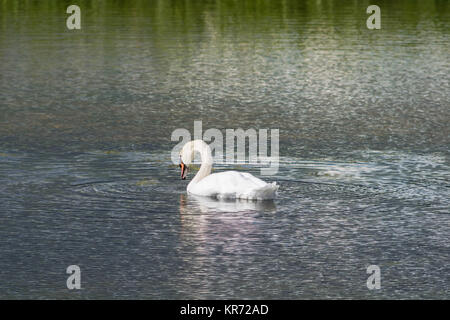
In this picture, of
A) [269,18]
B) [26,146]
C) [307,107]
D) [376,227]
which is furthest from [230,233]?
[269,18]

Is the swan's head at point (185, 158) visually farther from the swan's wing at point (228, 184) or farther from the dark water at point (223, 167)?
the swan's wing at point (228, 184)

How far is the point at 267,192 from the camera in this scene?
14.1 meters

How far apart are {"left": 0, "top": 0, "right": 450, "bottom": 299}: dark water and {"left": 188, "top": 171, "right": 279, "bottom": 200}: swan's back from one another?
0.54 ft

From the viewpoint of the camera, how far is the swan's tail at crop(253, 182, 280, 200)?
14.0 m

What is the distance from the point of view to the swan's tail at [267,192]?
46.0ft

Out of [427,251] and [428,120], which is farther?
[428,120]

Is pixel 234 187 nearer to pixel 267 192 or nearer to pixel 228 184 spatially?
pixel 228 184

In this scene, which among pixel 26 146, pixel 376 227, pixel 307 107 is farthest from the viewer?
pixel 307 107

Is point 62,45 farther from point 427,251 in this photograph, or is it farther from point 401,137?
point 427,251

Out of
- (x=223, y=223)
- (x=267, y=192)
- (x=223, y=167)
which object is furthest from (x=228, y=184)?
(x=223, y=167)

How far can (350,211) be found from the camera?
13.7 metres

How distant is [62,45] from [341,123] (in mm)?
15560

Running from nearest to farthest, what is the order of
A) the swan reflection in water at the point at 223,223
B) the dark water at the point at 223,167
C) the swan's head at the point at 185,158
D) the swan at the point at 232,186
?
the dark water at the point at 223,167 < the swan reflection in water at the point at 223,223 < the swan at the point at 232,186 < the swan's head at the point at 185,158

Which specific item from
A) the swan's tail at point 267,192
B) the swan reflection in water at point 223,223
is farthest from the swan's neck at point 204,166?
the swan's tail at point 267,192
